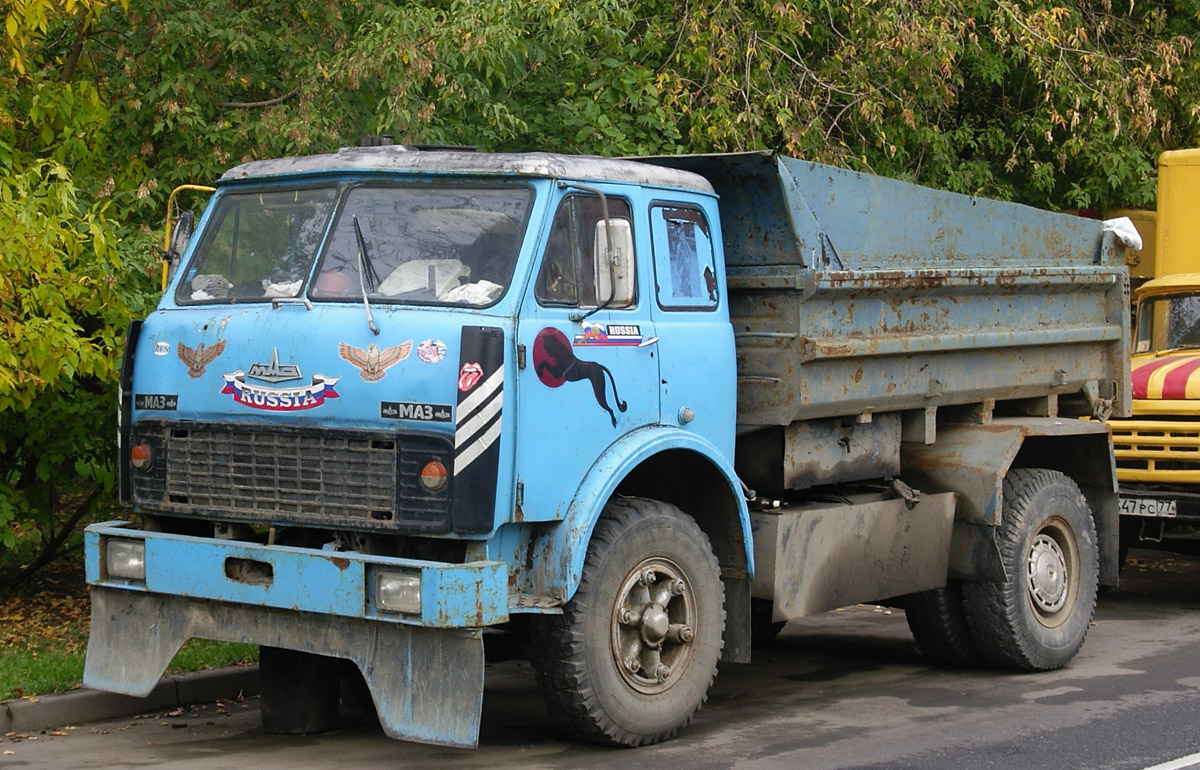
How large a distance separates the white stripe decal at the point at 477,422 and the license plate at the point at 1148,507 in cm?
618

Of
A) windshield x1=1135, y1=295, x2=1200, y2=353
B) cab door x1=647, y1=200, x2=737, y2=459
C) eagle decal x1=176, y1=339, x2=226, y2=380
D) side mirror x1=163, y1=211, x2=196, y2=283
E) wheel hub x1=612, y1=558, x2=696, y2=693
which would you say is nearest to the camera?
eagle decal x1=176, y1=339, x2=226, y2=380

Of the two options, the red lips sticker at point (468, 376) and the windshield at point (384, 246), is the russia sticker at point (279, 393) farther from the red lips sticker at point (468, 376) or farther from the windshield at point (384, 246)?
the red lips sticker at point (468, 376)

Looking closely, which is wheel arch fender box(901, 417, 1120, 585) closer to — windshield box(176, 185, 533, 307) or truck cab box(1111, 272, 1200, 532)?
truck cab box(1111, 272, 1200, 532)

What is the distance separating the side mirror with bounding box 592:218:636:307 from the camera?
21.9 ft

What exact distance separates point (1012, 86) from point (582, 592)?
9.76 m

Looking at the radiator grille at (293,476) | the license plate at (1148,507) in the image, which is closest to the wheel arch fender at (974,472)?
the license plate at (1148,507)

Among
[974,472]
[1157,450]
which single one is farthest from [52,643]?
[1157,450]

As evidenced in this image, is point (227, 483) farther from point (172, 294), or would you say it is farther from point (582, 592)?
point (582, 592)

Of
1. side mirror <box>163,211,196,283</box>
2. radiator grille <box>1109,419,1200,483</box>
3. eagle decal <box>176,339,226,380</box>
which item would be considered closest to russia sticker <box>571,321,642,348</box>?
eagle decal <box>176,339,226,380</box>

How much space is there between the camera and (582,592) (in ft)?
21.4

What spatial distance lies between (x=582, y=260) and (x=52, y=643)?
401 cm

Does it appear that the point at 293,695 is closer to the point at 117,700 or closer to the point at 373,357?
the point at 117,700

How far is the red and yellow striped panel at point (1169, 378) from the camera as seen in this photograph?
11.0 m

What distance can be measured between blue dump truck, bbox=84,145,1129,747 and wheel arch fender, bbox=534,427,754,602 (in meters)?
0.01
